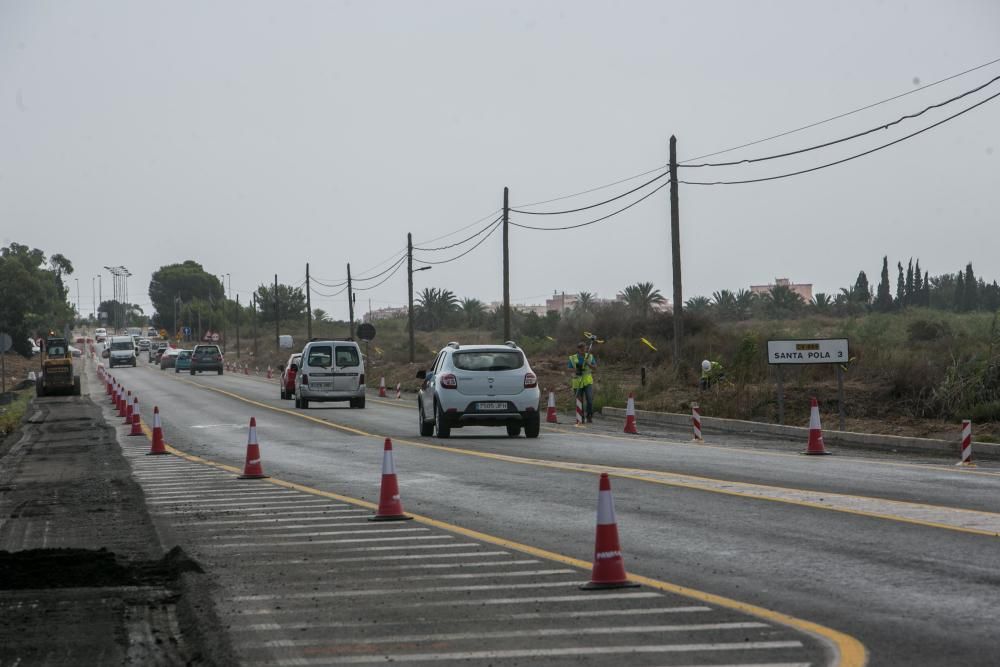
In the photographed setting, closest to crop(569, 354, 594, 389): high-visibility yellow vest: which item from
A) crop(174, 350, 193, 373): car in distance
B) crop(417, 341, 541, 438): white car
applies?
crop(417, 341, 541, 438): white car

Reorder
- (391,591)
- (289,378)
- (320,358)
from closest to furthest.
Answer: (391,591), (320,358), (289,378)

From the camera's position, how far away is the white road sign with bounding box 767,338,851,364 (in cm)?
2584

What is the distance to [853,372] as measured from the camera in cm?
3170

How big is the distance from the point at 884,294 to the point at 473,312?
50.8 m

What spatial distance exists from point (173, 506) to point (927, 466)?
9927mm

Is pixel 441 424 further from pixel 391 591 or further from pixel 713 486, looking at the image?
pixel 391 591

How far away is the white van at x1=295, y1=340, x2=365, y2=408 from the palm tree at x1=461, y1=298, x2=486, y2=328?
3309 inches

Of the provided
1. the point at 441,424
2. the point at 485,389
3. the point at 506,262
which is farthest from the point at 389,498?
the point at 506,262

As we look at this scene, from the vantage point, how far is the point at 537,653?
22.2ft

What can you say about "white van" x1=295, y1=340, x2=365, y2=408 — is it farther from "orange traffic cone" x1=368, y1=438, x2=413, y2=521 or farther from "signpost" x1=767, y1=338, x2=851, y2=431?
"orange traffic cone" x1=368, y1=438, x2=413, y2=521

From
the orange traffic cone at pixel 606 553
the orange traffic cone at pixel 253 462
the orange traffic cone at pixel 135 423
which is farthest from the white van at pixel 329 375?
the orange traffic cone at pixel 606 553

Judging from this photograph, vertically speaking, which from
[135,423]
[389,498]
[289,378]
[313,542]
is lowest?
[313,542]

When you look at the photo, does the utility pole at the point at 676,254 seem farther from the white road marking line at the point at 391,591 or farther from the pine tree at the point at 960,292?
the pine tree at the point at 960,292

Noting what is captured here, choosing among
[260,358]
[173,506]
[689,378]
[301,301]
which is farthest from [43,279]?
[173,506]
